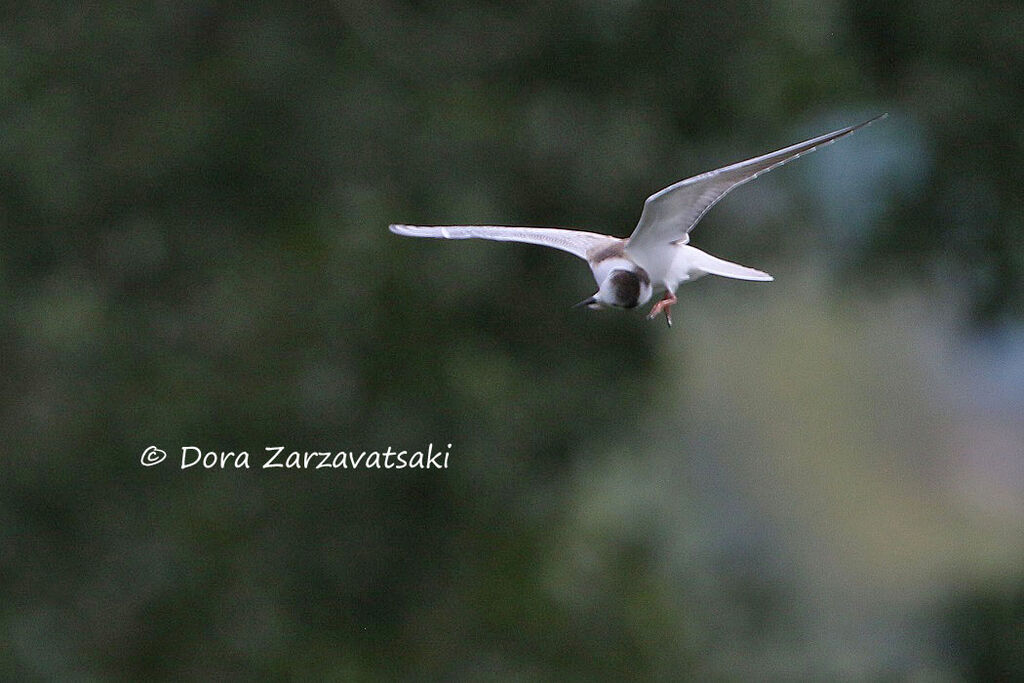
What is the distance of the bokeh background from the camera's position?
7.30 meters

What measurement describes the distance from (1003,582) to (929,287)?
165cm

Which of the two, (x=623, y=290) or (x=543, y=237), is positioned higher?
(x=543, y=237)

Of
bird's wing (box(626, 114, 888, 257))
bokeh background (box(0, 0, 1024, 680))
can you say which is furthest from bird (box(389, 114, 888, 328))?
bokeh background (box(0, 0, 1024, 680))

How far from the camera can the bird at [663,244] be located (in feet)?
6.56

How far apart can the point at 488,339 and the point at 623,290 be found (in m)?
5.54

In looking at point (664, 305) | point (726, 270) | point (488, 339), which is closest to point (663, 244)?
point (664, 305)

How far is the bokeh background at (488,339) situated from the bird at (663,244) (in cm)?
476

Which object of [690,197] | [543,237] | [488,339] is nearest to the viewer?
[690,197]

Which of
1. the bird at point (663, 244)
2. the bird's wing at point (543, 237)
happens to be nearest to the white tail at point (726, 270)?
the bird at point (663, 244)

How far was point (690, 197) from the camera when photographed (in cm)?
209

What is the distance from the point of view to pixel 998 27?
312 inches

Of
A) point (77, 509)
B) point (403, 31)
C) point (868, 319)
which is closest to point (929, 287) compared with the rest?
point (868, 319)

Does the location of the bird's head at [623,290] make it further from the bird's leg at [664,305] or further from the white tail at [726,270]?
the white tail at [726,270]

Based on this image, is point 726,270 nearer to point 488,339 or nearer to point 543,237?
point 543,237
